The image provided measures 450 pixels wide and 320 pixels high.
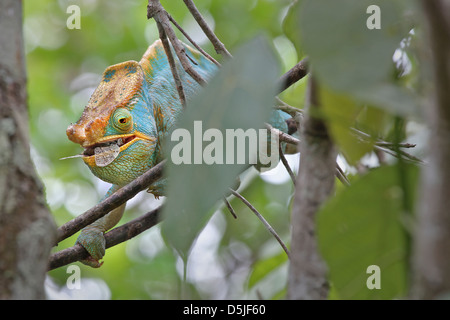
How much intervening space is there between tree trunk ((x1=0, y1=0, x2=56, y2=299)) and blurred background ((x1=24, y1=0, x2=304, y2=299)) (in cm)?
227

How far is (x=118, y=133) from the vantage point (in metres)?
1.77

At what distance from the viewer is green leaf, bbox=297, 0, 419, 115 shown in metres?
0.42

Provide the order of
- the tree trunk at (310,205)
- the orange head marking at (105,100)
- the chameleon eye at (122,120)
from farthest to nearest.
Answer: the chameleon eye at (122,120), the orange head marking at (105,100), the tree trunk at (310,205)

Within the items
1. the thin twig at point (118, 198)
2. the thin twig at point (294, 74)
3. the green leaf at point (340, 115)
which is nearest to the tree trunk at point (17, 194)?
the green leaf at point (340, 115)

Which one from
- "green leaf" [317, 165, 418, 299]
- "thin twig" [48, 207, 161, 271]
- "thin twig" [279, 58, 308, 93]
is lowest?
"thin twig" [48, 207, 161, 271]

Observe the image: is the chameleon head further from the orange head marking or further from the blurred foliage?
the blurred foliage

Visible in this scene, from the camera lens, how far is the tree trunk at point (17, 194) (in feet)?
1.72

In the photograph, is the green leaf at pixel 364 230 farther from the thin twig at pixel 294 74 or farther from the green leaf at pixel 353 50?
the thin twig at pixel 294 74

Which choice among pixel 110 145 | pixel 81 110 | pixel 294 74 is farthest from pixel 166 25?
pixel 81 110

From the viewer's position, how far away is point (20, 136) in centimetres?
55

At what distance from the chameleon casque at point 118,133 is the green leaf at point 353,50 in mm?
1288

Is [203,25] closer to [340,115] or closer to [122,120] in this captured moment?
[340,115]

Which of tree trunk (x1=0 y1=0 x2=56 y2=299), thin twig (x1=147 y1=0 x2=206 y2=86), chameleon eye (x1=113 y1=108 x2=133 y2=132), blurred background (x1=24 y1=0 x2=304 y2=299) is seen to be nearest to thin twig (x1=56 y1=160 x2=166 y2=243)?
thin twig (x1=147 y1=0 x2=206 y2=86)
